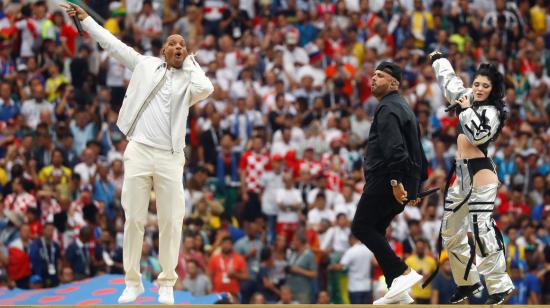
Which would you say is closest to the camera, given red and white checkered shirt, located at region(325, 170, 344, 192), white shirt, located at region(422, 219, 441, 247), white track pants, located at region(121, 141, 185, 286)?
white track pants, located at region(121, 141, 185, 286)

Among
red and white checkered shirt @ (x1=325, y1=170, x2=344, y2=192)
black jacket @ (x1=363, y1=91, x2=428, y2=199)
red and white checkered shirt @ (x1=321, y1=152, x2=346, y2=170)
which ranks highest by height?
black jacket @ (x1=363, y1=91, x2=428, y2=199)

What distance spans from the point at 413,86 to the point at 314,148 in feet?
9.47

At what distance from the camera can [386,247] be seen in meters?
12.5

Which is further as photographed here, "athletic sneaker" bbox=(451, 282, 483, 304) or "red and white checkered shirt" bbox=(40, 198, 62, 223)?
"red and white checkered shirt" bbox=(40, 198, 62, 223)

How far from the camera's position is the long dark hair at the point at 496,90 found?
496 inches

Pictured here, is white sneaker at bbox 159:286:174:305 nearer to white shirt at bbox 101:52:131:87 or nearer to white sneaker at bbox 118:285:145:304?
white sneaker at bbox 118:285:145:304

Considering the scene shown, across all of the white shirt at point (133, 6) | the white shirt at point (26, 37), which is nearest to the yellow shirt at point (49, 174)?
the white shirt at point (26, 37)

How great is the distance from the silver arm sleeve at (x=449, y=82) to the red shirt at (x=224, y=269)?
7822mm

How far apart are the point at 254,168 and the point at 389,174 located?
394 inches

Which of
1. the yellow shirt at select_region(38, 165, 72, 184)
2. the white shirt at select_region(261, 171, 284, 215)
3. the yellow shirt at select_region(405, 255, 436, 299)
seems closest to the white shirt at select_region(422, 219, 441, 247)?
the yellow shirt at select_region(405, 255, 436, 299)

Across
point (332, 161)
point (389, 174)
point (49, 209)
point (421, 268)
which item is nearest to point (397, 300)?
point (389, 174)

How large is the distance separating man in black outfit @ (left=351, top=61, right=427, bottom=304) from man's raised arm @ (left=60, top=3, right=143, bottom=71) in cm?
229

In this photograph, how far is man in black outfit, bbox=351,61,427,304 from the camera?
12.3m

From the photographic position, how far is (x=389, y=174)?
1236 centimetres
